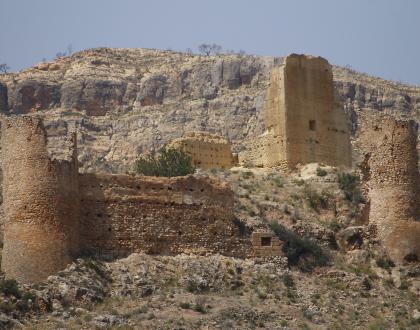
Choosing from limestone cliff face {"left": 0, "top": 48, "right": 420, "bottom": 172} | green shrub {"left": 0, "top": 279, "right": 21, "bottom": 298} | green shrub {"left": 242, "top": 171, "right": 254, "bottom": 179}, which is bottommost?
green shrub {"left": 0, "top": 279, "right": 21, "bottom": 298}

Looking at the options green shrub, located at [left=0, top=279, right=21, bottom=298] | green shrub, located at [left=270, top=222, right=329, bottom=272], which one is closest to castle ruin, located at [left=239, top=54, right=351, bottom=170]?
green shrub, located at [left=270, top=222, right=329, bottom=272]

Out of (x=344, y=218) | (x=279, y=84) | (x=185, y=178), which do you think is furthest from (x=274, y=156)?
(x=185, y=178)

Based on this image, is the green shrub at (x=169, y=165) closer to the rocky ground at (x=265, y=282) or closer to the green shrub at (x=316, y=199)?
the rocky ground at (x=265, y=282)

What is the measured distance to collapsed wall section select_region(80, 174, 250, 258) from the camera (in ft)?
126

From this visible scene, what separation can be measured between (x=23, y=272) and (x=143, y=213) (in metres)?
4.59

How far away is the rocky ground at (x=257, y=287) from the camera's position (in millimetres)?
34812

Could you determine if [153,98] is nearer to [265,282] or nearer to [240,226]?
[240,226]

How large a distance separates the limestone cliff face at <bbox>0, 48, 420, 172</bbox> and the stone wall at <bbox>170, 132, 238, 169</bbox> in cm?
2651

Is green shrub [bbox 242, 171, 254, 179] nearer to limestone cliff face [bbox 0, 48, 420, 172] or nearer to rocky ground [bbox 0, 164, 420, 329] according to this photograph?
rocky ground [bbox 0, 164, 420, 329]

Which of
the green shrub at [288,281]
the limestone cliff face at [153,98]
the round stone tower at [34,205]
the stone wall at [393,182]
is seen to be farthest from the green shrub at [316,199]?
the limestone cliff face at [153,98]

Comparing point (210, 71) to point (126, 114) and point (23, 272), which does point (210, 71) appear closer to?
point (126, 114)

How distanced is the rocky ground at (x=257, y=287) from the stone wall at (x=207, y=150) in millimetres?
6429

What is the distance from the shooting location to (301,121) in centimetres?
5038

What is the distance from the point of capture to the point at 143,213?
39.0 m
